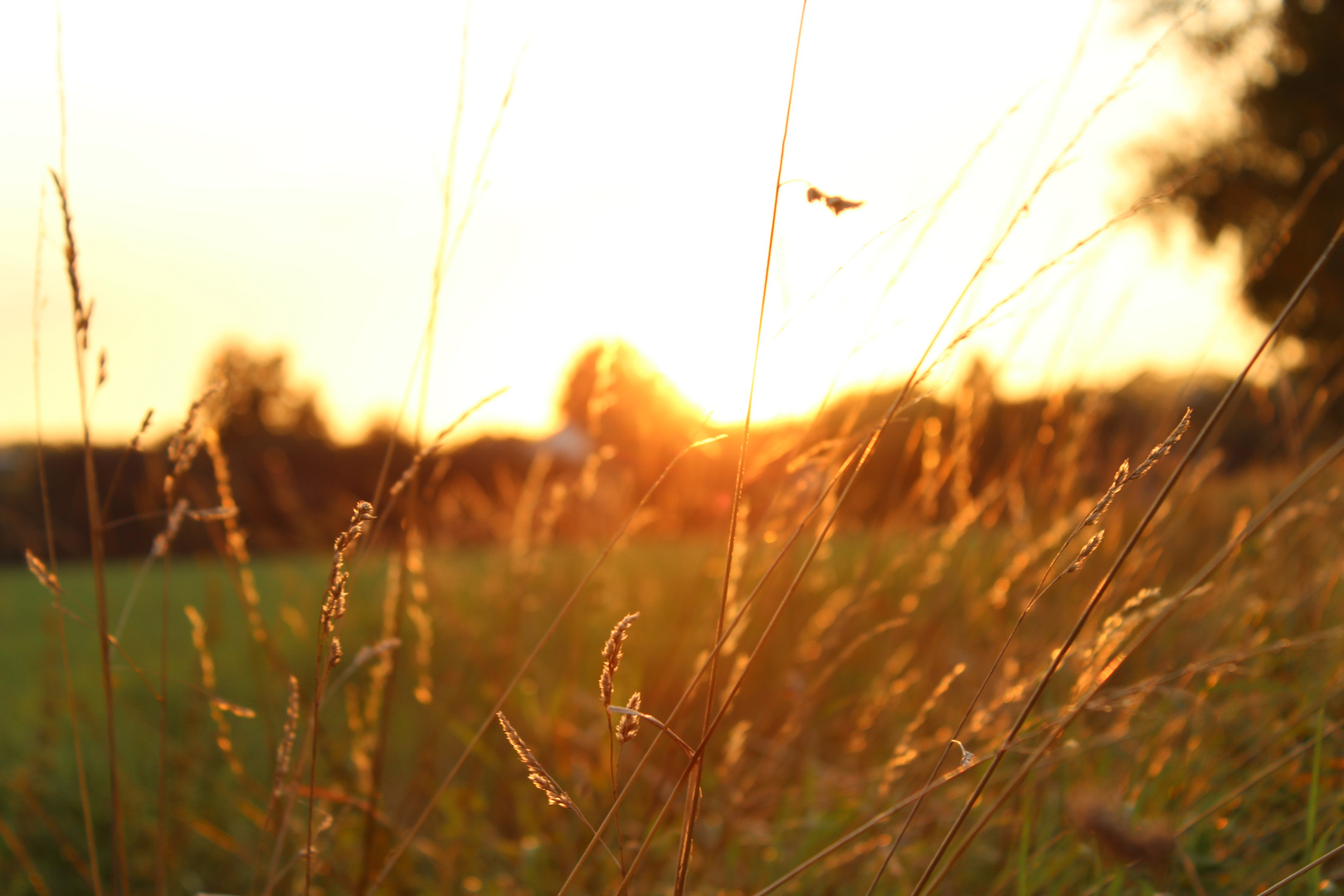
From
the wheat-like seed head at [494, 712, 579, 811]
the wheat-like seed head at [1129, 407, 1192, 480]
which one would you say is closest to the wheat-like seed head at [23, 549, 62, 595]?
the wheat-like seed head at [494, 712, 579, 811]

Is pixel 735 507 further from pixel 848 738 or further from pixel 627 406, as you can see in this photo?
pixel 848 738

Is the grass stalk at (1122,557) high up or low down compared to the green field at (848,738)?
up

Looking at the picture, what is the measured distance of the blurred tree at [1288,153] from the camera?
9.84 metres

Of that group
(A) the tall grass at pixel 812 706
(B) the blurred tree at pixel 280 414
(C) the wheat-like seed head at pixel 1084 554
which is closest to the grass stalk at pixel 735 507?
(A) the tall grass at pixel 812 706

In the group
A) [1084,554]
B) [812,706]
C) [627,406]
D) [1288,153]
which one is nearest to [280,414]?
[1288,153]

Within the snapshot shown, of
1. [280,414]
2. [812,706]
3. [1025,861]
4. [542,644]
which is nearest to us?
[542,644]

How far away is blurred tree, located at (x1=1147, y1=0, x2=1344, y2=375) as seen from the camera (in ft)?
32.3

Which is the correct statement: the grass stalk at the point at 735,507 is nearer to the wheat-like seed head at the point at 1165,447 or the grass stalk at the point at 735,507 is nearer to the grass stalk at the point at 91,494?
the wheat-like seed head at the point at 1165,447

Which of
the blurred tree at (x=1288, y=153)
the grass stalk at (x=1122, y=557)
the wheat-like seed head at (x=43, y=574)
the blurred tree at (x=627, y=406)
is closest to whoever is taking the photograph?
the grass stalk at (x=1122, y=557)

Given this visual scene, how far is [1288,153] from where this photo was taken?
10.6 meters

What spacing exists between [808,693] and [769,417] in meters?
0.44

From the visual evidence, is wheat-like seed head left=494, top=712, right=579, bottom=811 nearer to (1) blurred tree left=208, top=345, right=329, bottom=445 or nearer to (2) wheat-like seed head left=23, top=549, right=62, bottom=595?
(2) wheat-like seed head left=23, top=549, right=62, bottom=595

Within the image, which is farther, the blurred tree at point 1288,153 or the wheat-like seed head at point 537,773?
the blurred tree at point 1288,153

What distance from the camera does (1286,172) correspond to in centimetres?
1068
